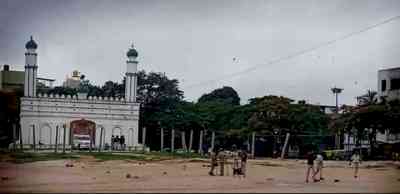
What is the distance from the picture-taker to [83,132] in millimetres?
43594

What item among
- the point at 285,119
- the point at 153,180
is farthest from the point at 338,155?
the point at 153,180

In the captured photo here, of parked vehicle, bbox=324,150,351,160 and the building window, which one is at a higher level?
the building window

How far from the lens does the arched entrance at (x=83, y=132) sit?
42.9m

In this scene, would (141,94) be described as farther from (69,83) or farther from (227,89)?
(227,89)

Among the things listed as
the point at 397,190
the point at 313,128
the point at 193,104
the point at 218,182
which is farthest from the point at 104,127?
the point at 397,190

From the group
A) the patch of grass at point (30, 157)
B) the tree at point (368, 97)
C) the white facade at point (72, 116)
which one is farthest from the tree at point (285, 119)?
the patch of grass at point (30, 157)

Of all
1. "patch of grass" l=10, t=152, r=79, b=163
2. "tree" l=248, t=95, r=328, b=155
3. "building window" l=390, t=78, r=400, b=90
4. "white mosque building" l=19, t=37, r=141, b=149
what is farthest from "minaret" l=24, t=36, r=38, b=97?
"building window" l=390, t=78, r=400, b=90

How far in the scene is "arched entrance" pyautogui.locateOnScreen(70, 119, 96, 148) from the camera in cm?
4291

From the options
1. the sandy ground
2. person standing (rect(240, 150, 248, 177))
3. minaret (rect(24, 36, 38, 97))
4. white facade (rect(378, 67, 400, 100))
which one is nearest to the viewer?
the sandy ground

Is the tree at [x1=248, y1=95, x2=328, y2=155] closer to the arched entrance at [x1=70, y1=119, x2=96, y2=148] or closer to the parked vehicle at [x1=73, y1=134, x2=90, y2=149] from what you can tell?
the arched entrance at [x1=70, y1=119, x2=96, y2=148]

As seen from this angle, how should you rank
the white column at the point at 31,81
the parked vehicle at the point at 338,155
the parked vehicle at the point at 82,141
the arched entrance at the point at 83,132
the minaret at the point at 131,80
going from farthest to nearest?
the minaret at the point at 131,80 → the white column at the point at 31,81 → the arched entrance at the point at 83,132 → the parked vehicle at the point at 82,141 → the parked vehicle at the point at 338,155

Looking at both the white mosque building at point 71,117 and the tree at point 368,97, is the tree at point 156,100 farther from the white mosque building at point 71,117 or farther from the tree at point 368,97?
the tree at point 368,97

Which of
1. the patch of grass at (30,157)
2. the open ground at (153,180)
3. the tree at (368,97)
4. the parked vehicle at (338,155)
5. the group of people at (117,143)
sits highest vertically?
the tree at (368,97)

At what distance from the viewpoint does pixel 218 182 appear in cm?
1925
